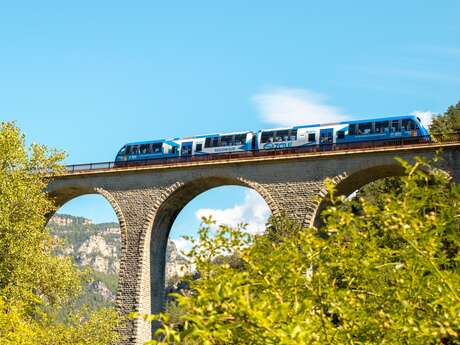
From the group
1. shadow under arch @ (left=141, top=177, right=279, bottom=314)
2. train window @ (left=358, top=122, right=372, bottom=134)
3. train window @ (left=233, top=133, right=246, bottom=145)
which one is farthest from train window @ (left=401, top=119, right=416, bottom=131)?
train window @ (left=233, top=133, right=246, bottom=145)

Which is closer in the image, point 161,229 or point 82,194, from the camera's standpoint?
point 161,229

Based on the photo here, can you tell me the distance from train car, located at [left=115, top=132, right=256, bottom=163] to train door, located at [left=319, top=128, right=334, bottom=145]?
487 cm

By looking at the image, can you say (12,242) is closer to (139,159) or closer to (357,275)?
(139,159)

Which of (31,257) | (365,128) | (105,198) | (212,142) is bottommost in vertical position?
(31,257)

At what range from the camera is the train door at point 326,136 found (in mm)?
38531

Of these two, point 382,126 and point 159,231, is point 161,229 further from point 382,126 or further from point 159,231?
point 382,126

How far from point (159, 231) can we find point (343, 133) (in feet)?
43.2

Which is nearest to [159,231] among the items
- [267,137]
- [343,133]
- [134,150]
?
[134,150]

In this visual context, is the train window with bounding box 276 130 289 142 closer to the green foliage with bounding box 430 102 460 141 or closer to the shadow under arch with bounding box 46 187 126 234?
the shadow under arch with bounding box 46 187 126 234

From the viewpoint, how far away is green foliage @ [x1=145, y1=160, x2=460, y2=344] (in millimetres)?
6000

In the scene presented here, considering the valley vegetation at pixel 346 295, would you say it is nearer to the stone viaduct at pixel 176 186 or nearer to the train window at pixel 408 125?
the stone viaduct at pixel 176 186

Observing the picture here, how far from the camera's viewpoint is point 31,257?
101 feet

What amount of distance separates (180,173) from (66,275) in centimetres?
1033

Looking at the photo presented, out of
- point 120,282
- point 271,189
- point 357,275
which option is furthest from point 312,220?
point 357,275
